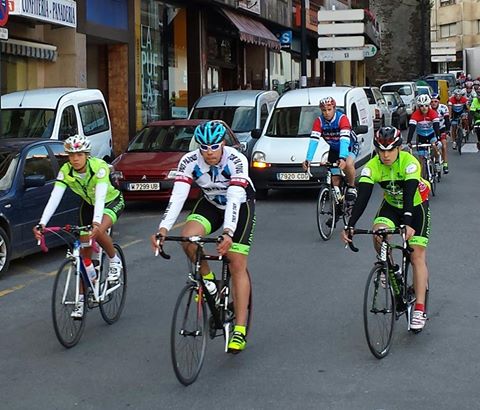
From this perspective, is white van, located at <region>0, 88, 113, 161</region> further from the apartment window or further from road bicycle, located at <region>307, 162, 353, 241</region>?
the apartment window

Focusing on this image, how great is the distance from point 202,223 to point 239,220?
26 centimetres

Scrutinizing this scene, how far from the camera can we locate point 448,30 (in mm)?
102562

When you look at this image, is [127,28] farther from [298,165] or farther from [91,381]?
[91,381]

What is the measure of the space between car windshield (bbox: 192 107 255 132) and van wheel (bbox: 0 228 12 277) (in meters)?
10.4

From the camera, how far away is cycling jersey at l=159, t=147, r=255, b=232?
20.9 ft

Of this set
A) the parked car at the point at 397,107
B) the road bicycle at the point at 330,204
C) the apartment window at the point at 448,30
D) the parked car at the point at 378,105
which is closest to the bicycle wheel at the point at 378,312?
the road bicycle at the point at 330,204

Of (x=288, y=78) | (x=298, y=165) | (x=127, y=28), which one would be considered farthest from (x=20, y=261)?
(x=288, y=78)

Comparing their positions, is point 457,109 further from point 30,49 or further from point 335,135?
point 335,135

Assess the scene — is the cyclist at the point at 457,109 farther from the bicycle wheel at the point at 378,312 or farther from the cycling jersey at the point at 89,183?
the bicycle wheel at the point at 378,312

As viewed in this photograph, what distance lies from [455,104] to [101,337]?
64.0ft

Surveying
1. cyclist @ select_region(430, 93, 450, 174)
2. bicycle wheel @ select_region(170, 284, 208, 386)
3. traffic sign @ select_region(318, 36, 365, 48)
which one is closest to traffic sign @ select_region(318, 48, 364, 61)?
traffic sign @ select_region(318, 36, 365, 48)

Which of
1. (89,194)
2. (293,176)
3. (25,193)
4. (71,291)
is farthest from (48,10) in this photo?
(71,291)

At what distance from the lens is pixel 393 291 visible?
687cm

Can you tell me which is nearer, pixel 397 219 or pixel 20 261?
pixel 397 219
